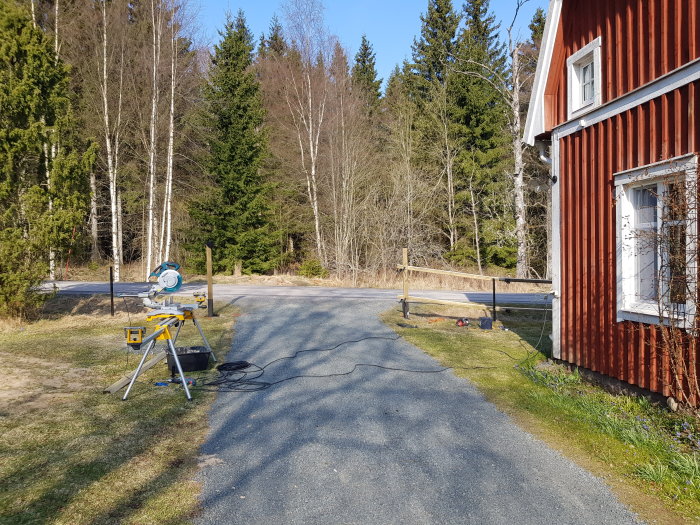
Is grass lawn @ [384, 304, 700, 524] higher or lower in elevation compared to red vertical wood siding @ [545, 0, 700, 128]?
lower

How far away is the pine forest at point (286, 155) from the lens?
21.5m

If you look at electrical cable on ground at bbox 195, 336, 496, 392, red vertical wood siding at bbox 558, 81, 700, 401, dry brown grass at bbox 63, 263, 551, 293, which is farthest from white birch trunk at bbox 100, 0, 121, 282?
red vertical wood siding at bbox 558, 81, 700, 401

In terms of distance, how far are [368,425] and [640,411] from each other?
2.91 metres

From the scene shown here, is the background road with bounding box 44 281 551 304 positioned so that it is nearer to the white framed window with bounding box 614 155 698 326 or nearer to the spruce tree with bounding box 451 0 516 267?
the white framed window with bounding box 614 155 698 326

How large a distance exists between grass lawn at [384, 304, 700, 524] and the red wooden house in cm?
38

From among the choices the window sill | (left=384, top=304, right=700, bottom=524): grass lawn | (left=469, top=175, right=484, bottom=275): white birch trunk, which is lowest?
(left=384, top=304, right=700, bottom=524): grass lawn

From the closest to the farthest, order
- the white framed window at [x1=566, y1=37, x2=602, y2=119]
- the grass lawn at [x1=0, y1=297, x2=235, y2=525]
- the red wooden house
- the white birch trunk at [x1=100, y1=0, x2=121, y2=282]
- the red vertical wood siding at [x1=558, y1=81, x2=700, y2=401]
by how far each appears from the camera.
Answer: the grass lawn at [x1=0, y1=297, x2=235, y2=525] < the red wooden house < the red vertical wood siding at [x1=558, y1=81, x2=700, y2=401] < the white framed window at [x1=566, y1=37, x2=602, y2=119] < the white birch trunk at [x1=100, y1=0, x2=121, y2=282]

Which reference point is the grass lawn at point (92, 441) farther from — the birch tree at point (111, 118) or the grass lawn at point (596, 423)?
the birch tree at point (111, 118)

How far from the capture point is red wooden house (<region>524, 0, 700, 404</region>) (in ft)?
16.8

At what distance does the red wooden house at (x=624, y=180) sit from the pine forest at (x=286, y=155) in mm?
12397

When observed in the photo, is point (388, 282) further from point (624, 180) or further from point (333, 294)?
point (624, 180)

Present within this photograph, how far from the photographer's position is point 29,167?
37.0ft

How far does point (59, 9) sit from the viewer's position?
20328 millimetres

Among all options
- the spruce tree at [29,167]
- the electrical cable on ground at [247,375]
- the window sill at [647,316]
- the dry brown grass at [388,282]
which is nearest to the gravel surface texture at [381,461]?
the electrical cable on ground at [247,375]
